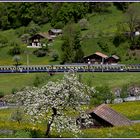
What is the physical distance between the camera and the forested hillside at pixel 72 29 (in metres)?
115

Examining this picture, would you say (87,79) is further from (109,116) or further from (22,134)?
(22,134)

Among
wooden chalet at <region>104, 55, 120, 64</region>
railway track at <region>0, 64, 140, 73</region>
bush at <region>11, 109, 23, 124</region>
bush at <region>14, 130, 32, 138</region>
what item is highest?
wooden chalet at <region>104, 55, 120, 64</region>

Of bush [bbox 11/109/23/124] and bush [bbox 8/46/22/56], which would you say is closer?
bush [bbox 11/109/23/124]

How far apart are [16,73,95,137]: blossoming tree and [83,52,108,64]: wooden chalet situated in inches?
2901

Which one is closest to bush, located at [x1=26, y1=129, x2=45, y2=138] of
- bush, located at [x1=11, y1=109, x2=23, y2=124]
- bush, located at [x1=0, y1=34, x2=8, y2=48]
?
bush, located at [x1=11, y1=109, x2=23, y2=124]

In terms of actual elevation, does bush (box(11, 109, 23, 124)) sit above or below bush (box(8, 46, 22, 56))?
below

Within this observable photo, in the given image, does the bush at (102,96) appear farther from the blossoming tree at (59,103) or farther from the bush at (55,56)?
the bush at (55,56)

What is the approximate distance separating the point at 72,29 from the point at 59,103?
3512 inches

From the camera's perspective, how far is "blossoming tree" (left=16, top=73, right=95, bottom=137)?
37500mm

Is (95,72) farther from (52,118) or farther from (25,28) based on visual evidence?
(52,118)

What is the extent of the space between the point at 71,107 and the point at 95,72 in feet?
191

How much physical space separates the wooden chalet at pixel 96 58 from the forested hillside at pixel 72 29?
1.62m

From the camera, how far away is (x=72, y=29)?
413ft

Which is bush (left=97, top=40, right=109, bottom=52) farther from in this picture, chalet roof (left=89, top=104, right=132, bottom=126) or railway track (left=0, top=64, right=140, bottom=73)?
chalet roof (left=89, top=104, right=132, bottom=126)
